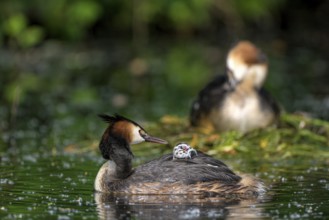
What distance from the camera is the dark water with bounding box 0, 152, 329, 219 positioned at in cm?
870

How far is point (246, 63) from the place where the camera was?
536 inches

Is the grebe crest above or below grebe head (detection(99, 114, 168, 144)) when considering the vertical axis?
below

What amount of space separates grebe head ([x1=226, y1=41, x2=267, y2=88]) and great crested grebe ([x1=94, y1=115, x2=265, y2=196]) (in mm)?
3662

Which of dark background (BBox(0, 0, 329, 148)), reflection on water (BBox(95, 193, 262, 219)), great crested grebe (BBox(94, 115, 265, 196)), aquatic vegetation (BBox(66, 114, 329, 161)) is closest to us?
reflection on water (BBox(95, 193, 262, 219))

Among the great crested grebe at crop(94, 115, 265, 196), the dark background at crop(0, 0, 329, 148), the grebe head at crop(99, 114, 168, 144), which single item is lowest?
the great crested grebe at crop(94, 115, 265, 196)

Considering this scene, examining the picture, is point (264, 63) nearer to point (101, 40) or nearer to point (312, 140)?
point (312, 140)

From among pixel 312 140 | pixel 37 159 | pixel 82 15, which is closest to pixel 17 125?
pixel 37 159

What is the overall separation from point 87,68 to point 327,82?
601 centimetres

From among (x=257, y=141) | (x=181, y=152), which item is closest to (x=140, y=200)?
(x=181, y=152)

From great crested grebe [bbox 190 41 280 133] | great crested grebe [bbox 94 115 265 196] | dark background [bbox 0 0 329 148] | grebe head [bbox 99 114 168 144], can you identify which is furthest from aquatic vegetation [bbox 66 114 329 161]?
grebe head [bbox 99 114 168 144]

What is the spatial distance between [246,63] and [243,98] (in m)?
0.47

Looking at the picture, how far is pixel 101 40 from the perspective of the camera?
1113 inches

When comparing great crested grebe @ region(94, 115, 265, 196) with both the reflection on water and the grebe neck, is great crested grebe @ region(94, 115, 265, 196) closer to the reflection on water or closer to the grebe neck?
the grebe neck

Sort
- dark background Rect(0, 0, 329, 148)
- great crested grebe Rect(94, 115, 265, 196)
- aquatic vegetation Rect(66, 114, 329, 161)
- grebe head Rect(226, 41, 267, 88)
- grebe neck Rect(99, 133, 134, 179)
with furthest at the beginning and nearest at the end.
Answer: dark background Rect(0, 0, 329, 148) < grebe head Rect(226, 41, 267, 88) < aquatic vegetation Rect(66, 114, 329, 161) < grebe neck Rect(99, 133, 134, 179) < great crested grebe Rect(94, 115, 265, 196)
